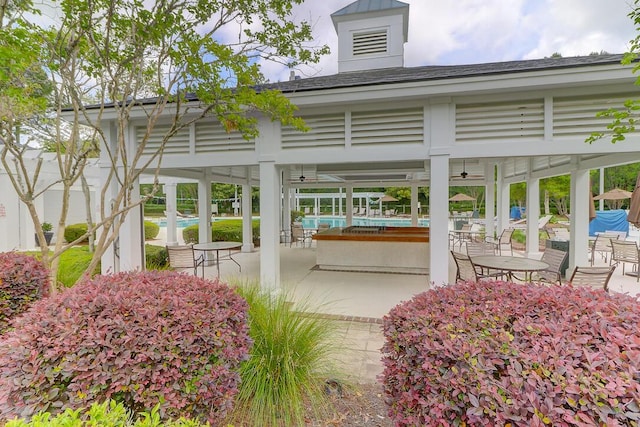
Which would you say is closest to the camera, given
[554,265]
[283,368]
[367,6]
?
[283,368]

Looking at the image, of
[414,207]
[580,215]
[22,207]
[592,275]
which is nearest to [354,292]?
[592,275]

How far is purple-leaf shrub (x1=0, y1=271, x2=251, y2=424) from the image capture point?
6.81 ft

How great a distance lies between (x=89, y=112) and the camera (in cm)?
650

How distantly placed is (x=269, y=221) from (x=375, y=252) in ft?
14.1

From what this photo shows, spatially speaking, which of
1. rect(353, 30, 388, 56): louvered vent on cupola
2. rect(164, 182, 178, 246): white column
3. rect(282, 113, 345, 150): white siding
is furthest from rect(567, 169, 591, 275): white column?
rect(164, 182, 178, 246): white column

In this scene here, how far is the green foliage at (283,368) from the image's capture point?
2.73 meters

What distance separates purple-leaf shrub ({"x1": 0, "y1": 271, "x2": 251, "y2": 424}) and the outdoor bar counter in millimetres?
7322

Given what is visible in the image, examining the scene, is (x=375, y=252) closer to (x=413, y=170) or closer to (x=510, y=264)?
(x=413, y=170)

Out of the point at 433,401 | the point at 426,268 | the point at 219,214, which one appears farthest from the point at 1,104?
the point at 219,214

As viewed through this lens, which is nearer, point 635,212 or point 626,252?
point 635,212

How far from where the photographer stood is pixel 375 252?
9617mm

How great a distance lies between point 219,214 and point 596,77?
1690 inches

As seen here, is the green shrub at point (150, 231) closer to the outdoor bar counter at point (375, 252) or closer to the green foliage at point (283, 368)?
the outdoor bar counter at point (375, 252)

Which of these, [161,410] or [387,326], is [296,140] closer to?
[387,326]
